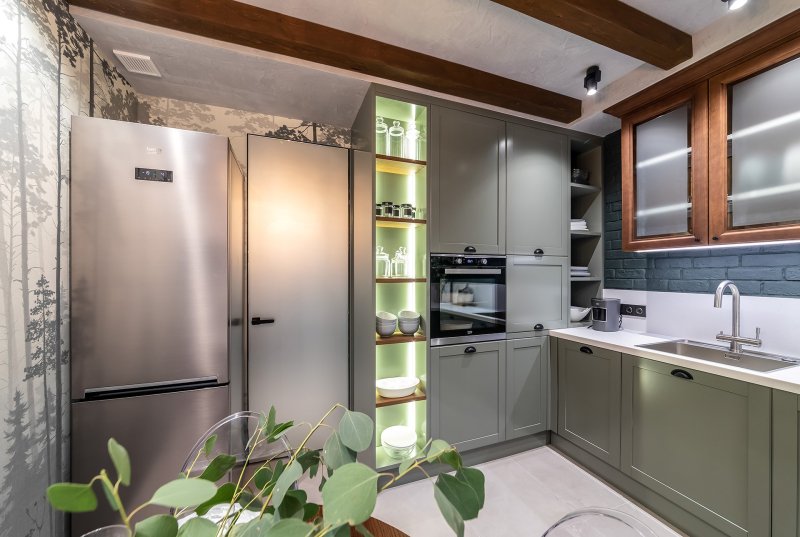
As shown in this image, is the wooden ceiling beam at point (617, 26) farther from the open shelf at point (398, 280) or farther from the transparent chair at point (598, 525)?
the transparent chair at point (598, 525)

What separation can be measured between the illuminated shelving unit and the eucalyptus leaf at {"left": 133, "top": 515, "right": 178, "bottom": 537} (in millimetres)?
1674

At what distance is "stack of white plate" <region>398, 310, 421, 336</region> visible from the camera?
217cm

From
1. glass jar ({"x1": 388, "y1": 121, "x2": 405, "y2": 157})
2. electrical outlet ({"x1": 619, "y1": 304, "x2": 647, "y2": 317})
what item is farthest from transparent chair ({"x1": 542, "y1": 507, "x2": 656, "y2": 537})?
electrical outlet ({"x1": 619, "y1": 304, "x2": 647, "y2": 317})

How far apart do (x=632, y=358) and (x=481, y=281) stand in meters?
1.01

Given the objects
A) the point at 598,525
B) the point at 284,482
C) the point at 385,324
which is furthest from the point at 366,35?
the point at 598,525

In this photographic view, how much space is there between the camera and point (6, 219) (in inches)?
47.3

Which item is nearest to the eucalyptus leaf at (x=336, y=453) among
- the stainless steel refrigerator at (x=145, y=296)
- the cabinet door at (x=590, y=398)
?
the stainless steel refrigerator at (x=145, y=296)

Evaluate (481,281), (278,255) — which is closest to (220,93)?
(278,255)

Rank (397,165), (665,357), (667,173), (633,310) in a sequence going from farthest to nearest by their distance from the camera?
1. (633,310)
2. (397,165)
3. (667,173)
4. (665,357)

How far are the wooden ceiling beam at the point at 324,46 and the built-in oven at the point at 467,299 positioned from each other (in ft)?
3.76

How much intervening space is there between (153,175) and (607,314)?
2964 millimetres

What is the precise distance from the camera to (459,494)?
49cm

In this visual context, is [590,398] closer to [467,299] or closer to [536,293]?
[536,293]

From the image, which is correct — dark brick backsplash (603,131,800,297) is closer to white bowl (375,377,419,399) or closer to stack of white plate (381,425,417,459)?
white bowl (375,377,419,399)
